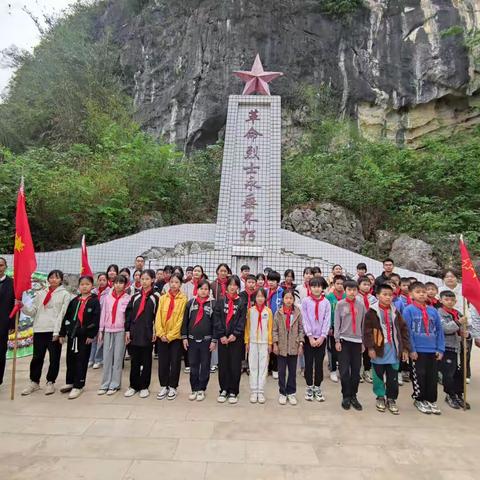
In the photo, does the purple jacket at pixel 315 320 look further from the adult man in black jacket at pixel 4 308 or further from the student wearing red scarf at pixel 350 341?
the adult man in black jacket at pixel 4 308

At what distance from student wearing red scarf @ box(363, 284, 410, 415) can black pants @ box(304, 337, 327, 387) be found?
0.44 meters

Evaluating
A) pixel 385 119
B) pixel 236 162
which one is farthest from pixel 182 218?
pixel 385 119

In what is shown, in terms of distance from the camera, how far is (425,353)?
3.11 metres

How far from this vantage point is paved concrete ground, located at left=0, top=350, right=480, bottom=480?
6.81 ft

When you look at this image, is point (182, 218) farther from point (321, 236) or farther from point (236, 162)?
point (321, 236)

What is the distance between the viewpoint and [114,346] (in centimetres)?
340

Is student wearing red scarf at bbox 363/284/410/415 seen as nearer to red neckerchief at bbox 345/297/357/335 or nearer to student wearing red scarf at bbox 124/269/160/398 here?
red neckerchief at bbox 345/297/357/335

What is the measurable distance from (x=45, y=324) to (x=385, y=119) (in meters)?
17.0

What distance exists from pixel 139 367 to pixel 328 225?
24.6 ft

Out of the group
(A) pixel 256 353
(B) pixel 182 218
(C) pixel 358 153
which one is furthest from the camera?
(C) pixel 358 153

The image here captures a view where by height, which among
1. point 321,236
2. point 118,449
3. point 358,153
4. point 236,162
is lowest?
point 118,449

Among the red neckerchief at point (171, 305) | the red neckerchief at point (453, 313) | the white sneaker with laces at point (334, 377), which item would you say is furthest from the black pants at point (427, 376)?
the red neckerchief at point (171, 305)

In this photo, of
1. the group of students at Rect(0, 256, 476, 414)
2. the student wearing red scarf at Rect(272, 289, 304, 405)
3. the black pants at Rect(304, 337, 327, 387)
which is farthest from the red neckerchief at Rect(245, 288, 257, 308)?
the black pants at Rect(304, 337, 327, 387)

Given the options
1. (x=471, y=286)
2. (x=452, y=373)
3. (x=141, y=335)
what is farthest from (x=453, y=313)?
(x=141, y=335)
